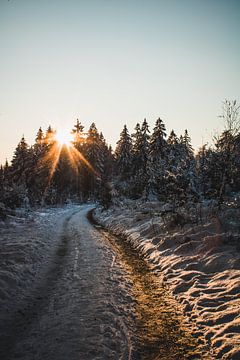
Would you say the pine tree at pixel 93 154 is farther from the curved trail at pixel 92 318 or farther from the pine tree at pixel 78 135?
the curved trail at pixel 92 318

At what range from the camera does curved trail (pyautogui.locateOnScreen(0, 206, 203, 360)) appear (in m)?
5.02

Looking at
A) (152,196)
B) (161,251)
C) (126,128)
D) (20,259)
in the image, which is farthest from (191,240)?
(126,128)

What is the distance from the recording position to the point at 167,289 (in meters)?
8.23

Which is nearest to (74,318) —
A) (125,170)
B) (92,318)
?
(92,318)

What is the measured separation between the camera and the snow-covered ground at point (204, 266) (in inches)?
225

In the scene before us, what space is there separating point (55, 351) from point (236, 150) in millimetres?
12601

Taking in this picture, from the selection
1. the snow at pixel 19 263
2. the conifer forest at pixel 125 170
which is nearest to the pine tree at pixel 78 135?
the conifer forest at pixel 125 170

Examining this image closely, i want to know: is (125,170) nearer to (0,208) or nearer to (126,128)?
(126,128)

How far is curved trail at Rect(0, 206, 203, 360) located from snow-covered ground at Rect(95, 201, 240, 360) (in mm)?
570

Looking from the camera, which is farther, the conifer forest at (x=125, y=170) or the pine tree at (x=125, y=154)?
the pine tree at (x=125, y=154)

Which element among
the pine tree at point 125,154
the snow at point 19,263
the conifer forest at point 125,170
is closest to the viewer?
the snow at point 19,263

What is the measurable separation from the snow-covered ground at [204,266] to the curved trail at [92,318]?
0.57m

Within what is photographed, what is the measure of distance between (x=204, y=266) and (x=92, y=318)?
4.14 m

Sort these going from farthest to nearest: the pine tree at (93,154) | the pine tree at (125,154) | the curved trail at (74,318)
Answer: the pine tree at (93,154)
the pine tree at (125,154)
the curved trail at (74,318)
